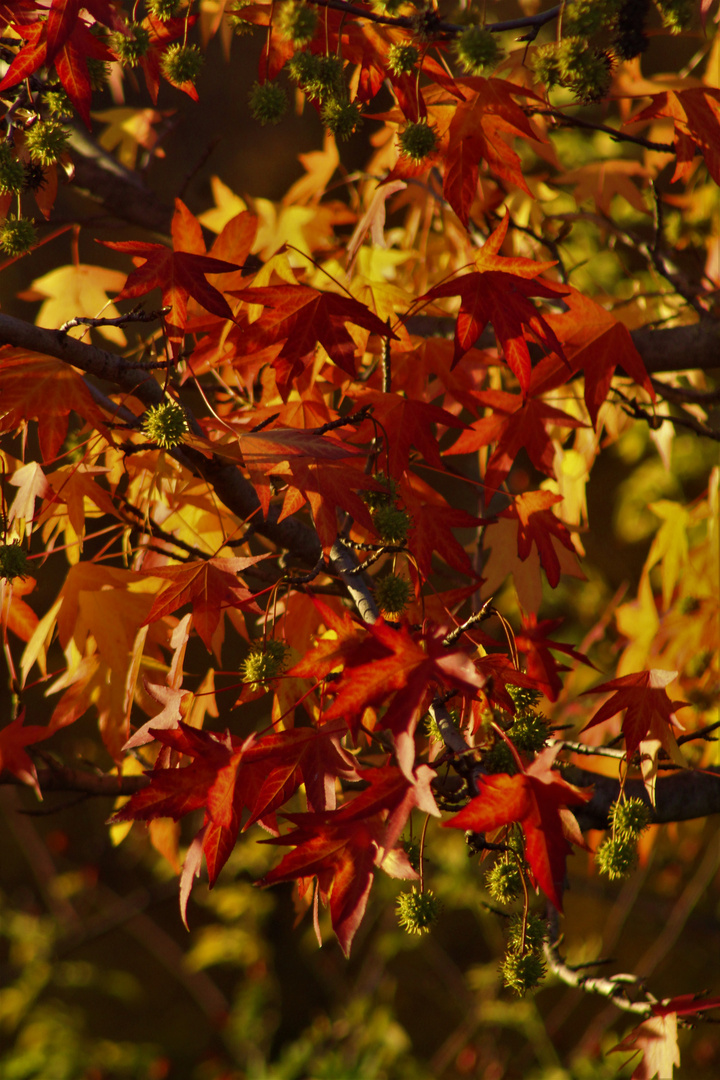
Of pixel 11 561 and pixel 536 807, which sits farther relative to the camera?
pixel 11 561

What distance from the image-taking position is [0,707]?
2.67m

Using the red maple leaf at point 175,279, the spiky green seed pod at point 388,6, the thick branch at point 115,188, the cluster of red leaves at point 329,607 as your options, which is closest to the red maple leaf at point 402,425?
the cluster of red leaves at point 329,607

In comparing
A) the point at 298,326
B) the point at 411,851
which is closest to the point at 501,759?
the point at 298,326

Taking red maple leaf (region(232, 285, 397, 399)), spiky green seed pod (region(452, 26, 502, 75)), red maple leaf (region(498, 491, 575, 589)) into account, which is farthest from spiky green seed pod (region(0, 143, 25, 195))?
red maple leaf (region(498, 491, 575, 589))

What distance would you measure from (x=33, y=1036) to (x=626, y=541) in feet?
9.18

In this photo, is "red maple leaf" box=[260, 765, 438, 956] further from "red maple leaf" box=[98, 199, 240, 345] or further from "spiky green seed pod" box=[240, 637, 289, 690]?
"red maple leaf" box=[98, 199, 240, 345]

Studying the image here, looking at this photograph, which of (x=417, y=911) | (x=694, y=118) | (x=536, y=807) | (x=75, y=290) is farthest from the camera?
(x=75, y=290)

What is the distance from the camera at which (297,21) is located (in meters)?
0.86

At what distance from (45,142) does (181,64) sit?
0.73 ft

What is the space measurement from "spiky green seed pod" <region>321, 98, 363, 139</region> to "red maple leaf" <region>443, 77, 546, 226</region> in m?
0.12

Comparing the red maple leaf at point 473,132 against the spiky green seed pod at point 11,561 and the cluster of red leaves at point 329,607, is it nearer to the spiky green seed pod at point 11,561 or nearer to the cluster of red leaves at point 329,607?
the cluster of red leaves at point 329,607

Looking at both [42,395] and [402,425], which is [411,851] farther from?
[42,395]

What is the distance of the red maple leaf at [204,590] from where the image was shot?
33.9 inches

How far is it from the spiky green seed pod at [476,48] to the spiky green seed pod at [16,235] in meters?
0.54
